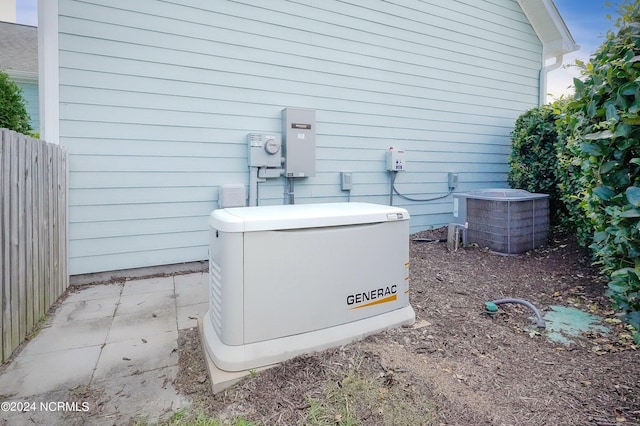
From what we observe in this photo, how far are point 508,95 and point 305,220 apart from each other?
6.10 m

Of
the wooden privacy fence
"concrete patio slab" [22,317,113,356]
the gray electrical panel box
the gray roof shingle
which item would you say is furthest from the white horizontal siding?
the gray roof shingle

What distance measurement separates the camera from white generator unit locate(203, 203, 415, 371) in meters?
1.78

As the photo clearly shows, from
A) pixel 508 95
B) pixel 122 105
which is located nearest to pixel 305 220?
pixel 122 105

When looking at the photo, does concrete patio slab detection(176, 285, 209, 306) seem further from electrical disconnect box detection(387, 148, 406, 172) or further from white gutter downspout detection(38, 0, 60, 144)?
electrical disconnect box detection(387, 148, 406, 172)

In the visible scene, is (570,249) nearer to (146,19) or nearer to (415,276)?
(415,276)

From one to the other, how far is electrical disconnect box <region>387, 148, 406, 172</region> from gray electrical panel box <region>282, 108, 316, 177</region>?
1297mm

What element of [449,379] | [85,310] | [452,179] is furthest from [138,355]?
[452,179]

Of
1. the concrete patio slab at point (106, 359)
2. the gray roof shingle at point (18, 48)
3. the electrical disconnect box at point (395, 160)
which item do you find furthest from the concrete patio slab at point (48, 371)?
the gray roof shingle at point (18, 48)

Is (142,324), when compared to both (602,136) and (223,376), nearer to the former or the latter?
(223,376)

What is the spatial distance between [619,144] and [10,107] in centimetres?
772

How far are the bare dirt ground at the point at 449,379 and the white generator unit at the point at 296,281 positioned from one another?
120 mm

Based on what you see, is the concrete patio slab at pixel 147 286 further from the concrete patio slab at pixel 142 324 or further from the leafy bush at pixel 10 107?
the leafy bush at pixel 10 107

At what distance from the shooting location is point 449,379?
1.78 m

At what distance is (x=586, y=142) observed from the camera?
5.30ft
